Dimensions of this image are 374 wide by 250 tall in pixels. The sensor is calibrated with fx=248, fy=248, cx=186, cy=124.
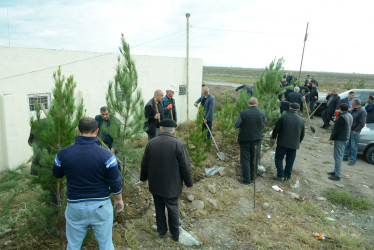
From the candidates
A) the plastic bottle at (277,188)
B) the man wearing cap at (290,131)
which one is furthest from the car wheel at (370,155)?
the plastic bottle at (277,188)

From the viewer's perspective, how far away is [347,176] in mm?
6812

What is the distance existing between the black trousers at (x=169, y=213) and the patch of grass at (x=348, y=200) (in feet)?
13.1

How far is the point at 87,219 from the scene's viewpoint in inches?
102

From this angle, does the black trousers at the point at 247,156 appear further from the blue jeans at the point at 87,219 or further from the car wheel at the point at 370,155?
the car wheel at the point at 370,155

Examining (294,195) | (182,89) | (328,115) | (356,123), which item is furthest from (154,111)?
(328,115)

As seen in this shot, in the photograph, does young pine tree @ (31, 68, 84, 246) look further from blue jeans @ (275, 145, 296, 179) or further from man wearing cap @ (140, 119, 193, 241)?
blue jeans @ (275, 145, 296, 179)

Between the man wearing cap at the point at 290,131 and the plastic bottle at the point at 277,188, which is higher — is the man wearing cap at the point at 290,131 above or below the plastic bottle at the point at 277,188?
above

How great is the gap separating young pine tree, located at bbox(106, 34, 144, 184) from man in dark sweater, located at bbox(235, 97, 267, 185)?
7.71ft

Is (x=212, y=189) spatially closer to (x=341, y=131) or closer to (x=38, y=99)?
(x=341, y=131)

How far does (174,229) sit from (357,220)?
151 inches

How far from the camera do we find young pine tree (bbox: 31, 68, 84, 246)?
3.01m

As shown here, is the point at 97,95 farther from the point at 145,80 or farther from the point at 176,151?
the point at 176,151

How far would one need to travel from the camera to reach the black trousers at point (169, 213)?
11.5ft

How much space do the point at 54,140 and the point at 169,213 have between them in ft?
5.97
